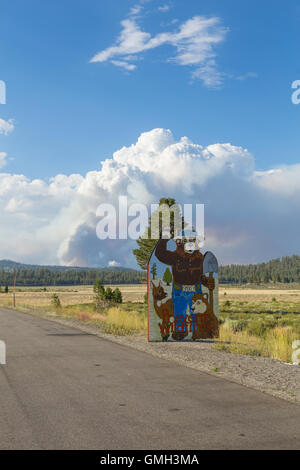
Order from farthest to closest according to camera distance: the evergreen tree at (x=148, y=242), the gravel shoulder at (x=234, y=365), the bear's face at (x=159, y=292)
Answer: the evergreen tree at (x=148, y=242)
the bear's face at (x=159, y=292)
the gravel shoulder at (x=234, y=365)

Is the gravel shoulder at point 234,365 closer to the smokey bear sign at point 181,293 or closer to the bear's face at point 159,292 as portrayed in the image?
the smokey bear sign at point 181,293

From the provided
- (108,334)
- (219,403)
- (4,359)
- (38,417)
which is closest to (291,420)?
(219,403)

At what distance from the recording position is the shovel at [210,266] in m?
16.0

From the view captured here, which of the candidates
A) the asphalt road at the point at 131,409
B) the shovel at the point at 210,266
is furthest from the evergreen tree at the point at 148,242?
the asphalt road at the point at 131,409

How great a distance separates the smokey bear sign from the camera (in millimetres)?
15234

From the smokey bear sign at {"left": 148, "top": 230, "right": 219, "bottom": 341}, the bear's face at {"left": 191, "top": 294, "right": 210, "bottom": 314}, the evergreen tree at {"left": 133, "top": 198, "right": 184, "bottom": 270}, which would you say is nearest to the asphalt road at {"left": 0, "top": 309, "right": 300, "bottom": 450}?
the smokey bear sign at {"left": 148, "top": 230, "right": 219, "bottom": 341}

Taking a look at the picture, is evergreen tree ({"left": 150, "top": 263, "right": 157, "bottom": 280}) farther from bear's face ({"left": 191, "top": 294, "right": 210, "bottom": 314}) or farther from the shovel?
the shovel

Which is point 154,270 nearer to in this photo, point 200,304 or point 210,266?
point 200,304

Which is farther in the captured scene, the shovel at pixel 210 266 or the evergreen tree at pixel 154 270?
the shovel at pixel 210 266

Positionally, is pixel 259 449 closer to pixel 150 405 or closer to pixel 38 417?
pixel 150 405

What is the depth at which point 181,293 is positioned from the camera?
50.9 ft

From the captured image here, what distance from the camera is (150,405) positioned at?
7.18 m

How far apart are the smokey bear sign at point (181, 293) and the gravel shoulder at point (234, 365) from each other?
0.51 m

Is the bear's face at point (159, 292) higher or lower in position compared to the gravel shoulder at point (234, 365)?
higher
